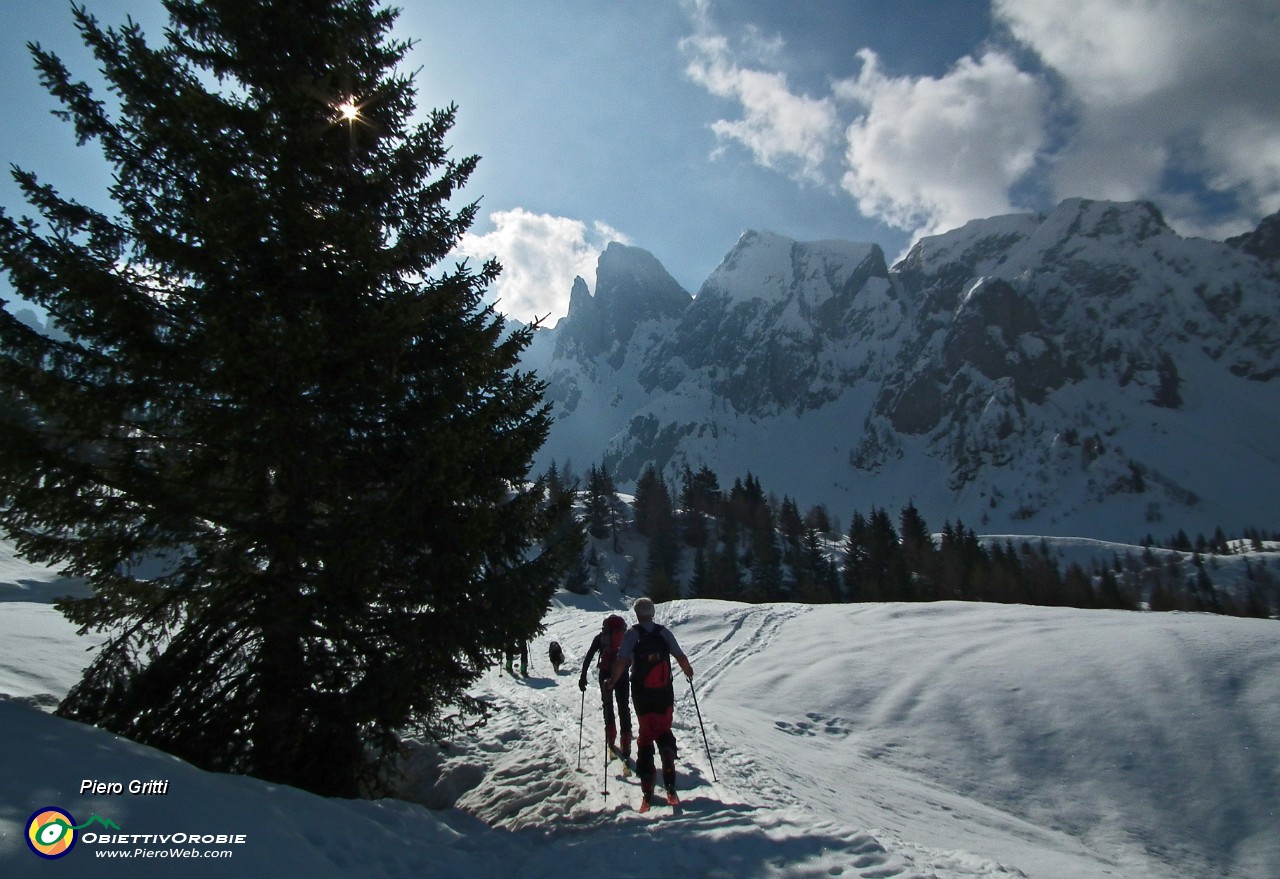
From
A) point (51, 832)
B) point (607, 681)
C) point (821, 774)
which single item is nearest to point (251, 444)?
point (51, 832)

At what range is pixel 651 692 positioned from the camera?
735cm

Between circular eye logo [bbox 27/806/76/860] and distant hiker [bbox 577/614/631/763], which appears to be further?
distant hiker [bbox 577/614/631/763]

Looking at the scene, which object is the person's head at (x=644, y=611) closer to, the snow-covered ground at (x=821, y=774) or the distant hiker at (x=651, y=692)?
the distant hiker at (x=651, y=692)

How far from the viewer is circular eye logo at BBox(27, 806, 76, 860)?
10.9 ft

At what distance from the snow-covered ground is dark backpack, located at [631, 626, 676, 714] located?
3.61 ft

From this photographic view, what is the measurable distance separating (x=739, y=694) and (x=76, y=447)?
15323 mm

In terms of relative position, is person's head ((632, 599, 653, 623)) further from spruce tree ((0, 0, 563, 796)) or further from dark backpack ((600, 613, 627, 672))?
dark backpack ((600, 613, 627, 672))

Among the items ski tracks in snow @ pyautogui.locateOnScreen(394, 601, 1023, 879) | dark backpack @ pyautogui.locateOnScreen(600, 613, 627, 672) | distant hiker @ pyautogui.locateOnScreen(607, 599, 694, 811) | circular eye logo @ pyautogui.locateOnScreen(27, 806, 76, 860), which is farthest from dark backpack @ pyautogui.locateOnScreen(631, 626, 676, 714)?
circular eye logo @ pyautogui.locateOnScreen(27, 806, 76, 860)

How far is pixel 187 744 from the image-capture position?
6.23 meters

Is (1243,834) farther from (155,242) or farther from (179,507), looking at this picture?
(155,242)

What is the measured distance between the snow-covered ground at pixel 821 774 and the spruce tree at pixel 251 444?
128 centimetres

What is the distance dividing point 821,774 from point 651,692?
15.9ft

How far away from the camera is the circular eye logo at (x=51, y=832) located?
3.32 meters

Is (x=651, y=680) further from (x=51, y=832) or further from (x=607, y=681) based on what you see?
(x=51, y=832)
